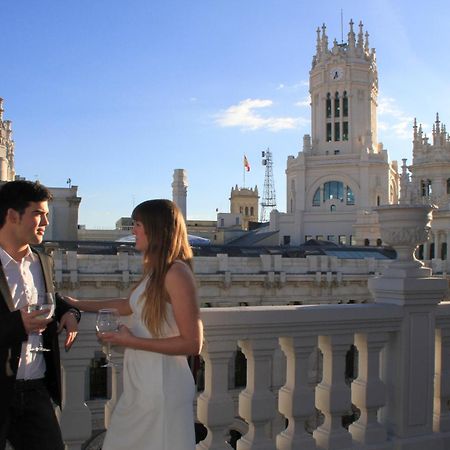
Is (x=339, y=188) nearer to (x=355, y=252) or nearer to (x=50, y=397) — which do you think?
(x=355, y=252)

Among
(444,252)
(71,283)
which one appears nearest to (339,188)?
(444,252)

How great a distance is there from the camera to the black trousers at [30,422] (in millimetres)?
2982

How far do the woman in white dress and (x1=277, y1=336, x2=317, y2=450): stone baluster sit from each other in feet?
4.10

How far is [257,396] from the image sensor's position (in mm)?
3979

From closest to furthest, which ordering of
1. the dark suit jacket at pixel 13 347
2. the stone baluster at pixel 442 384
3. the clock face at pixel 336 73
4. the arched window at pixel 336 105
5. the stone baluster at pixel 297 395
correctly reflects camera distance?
the dark suit jacket at pixel 13 347 < the stone baluster at pixel 297 395 < the stone baluster at pixel 442 384 < the clock face at pixel 336 73 < the arched window at pixel 336 105

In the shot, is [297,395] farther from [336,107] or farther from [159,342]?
[336,107]

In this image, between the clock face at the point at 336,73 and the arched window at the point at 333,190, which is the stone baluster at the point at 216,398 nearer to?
the arched window at the point at 333,190

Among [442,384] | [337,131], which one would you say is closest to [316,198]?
[337,131]

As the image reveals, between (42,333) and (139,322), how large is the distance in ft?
1.74

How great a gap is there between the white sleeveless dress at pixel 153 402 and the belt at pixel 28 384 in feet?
1.43

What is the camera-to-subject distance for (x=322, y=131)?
62.6 metres

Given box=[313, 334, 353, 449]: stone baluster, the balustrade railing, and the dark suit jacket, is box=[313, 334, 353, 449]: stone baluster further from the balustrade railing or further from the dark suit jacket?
the dark suit jacket

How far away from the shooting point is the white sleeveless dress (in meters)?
2.97

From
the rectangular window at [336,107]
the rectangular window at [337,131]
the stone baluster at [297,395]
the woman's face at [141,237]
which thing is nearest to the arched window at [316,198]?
the rectangular window at [337,131]
